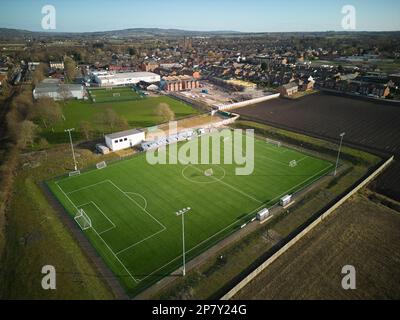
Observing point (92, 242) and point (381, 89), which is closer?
point (92, 242)

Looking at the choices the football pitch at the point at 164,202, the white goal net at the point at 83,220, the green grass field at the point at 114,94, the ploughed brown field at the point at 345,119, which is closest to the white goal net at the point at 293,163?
the football pitch at the point at 164,202

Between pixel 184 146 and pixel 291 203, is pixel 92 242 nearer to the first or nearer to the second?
pixel 291 203

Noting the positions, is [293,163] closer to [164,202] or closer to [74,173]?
[164,202]

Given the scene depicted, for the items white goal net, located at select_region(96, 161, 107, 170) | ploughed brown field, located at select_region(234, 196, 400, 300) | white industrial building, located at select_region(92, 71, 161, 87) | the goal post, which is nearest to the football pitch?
white goal net, located at select_region(96, 161, 107, 170)

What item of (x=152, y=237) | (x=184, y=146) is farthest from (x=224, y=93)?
(x=152, y=237)

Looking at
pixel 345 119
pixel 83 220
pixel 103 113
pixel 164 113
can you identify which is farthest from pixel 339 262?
pixel 103 113

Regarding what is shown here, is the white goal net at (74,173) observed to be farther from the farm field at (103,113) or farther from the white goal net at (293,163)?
the white goal net at (293,163)
